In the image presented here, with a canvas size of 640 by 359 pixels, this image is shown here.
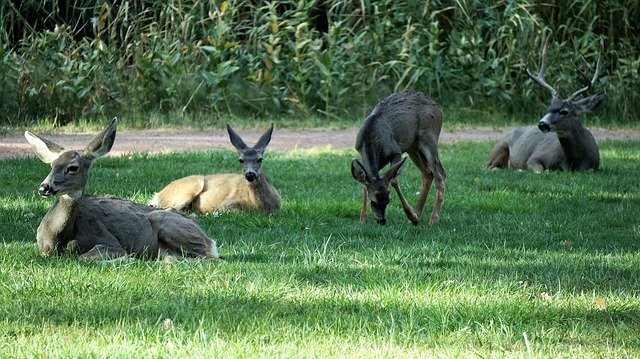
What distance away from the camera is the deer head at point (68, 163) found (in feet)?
23.3

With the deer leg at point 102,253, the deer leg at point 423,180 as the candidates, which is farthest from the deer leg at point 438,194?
the deer leg at point 102,253

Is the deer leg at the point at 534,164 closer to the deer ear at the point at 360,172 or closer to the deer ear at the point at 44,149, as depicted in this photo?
the deer ear at the point at 360,172

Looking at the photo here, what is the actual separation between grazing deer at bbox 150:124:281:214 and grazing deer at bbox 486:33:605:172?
4.89 metres

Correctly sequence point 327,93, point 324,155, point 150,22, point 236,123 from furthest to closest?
point 150,22, point 327,93, point 236,123, point 324,155

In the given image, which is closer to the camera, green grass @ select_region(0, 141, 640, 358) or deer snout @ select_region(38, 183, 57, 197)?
green grass @ select_region(0, 141, 640, 358)

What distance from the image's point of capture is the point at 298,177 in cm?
1257

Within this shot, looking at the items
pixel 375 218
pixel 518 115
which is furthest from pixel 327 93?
pixel 375 218

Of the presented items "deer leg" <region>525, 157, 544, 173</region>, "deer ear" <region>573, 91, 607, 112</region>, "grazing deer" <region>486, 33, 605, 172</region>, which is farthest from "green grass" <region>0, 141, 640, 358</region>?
"deer ear" <region>573, 91, 607, 112</region>

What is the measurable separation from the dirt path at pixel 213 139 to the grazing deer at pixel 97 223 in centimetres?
A: 627

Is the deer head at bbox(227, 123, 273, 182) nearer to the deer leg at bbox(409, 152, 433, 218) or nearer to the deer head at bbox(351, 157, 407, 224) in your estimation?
the deer head at bbox(351, 157, 407, 224)

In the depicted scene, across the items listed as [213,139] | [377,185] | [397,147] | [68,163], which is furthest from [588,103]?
[68,163]

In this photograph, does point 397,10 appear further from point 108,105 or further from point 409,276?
point 409,276

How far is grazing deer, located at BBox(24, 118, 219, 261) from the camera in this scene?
7234mm

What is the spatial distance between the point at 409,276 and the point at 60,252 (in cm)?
217
